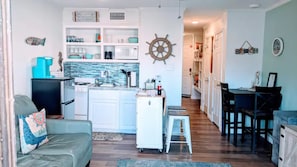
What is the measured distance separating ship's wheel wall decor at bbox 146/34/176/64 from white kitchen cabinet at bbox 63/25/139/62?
40cm

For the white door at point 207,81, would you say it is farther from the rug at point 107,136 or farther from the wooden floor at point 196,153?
the rug at point 107,136

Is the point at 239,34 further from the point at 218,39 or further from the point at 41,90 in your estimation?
the point at 41,90

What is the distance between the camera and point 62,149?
8.27ft

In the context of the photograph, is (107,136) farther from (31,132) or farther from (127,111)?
(31,132)

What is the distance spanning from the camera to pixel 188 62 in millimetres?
9477

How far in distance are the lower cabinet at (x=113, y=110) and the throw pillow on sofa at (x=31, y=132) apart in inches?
75.1

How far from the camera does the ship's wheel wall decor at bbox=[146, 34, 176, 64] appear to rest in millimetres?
4605

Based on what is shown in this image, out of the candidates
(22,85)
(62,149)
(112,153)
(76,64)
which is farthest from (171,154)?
(76,64)

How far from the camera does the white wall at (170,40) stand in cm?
458

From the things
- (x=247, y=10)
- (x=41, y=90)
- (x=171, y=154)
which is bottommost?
(x=171, y=154)

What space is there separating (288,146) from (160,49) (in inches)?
105

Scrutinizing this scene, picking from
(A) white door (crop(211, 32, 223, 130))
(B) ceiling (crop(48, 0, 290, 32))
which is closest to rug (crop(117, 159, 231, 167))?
(A) white door (crop(211, 32, 223, 130))

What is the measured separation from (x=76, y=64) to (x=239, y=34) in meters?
3.35

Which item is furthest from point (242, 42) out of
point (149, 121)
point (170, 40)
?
point (149, 121)
